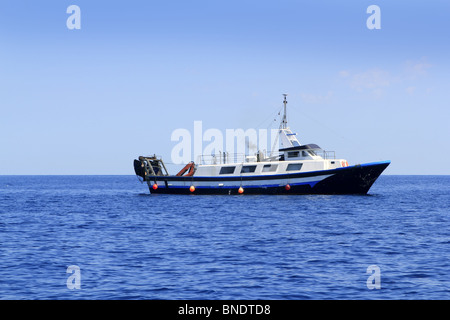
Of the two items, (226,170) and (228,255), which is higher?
(226,170)

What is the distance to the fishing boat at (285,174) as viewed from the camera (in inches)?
2137

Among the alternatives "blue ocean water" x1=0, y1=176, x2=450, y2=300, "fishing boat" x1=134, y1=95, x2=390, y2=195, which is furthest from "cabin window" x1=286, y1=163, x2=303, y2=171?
"blue ocean water" x1=0, y1=176, x2=450, y2=300

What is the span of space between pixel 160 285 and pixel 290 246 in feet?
32.2

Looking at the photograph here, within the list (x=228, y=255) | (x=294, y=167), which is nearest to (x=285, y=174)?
(x=294, y=167)

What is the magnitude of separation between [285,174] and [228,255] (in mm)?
32402

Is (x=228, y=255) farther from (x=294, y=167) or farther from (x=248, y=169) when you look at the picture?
(x=248, y=169)

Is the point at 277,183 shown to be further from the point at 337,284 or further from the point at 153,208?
the point at 337,284

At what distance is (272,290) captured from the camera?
16.7 metres

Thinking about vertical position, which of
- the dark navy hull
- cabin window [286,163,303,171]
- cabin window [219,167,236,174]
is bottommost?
the dark navy hull

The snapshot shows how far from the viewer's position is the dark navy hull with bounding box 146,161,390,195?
54.0 meters

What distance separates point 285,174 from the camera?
180 ft

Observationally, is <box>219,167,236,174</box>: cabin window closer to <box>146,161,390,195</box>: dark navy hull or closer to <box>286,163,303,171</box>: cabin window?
<box>146,161,390,195</box>: dark navy hull
